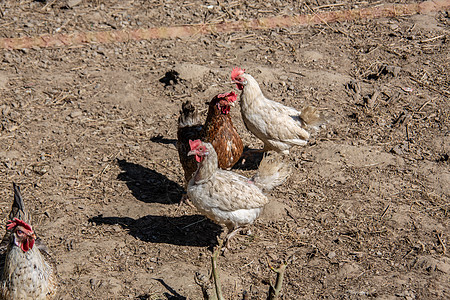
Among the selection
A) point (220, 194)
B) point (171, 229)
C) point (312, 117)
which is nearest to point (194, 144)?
point (220, 194)

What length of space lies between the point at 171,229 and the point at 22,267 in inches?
75.4

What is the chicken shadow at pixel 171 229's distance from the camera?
569cm

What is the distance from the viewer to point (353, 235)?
5.70 m

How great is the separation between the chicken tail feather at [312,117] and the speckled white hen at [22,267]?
3634 mm

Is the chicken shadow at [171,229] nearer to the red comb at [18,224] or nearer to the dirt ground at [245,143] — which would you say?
the dirt ground at [245,143]

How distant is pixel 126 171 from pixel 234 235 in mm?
1812

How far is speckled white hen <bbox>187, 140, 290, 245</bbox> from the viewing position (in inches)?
209

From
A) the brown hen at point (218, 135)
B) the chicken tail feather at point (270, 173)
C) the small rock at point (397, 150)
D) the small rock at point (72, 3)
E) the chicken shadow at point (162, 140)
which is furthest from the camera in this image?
the small rock at point (72, 3)

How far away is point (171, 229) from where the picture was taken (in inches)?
230

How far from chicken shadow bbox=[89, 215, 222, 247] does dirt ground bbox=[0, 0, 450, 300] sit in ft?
0.06

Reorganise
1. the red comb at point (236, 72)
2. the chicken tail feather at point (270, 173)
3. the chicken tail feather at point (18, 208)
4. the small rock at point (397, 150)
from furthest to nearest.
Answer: the small rock at point (397, 150), the red comb at point (236, 72), the chicken tail feather at point (270, 173), the chicken tail feather at point (18, 208)

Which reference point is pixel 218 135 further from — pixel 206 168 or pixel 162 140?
pixel 162 140

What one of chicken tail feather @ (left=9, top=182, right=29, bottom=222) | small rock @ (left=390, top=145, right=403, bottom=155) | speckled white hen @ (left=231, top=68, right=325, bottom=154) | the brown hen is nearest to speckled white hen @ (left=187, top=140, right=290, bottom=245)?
the brown hen

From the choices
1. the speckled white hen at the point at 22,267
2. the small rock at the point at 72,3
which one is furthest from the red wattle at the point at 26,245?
the small rock at the point at 72,3
